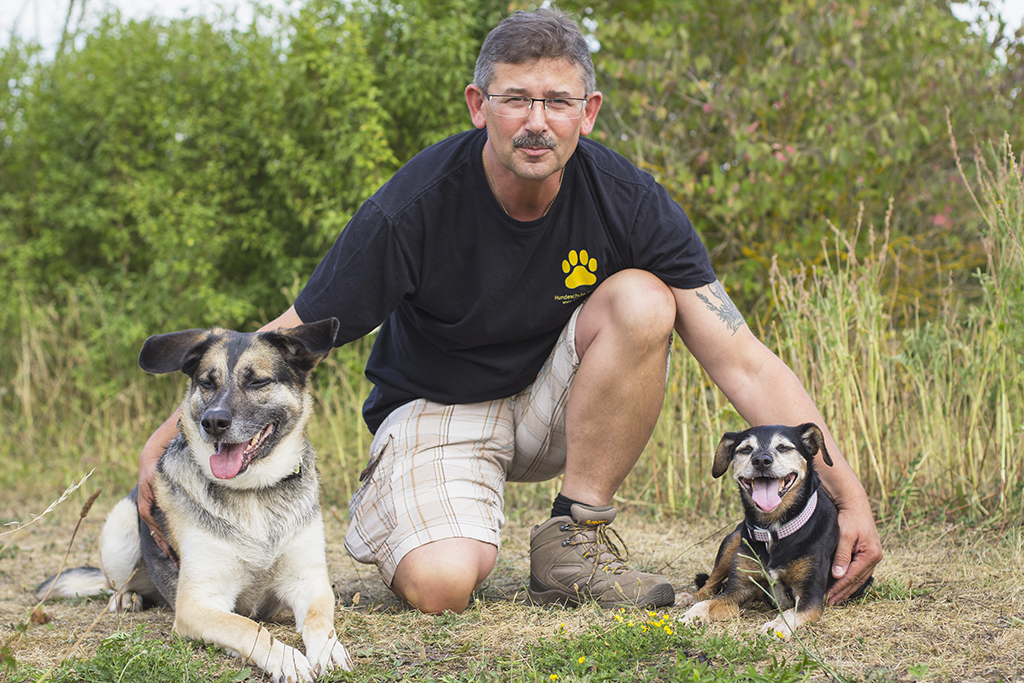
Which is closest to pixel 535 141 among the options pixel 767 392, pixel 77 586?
pixel 767 392

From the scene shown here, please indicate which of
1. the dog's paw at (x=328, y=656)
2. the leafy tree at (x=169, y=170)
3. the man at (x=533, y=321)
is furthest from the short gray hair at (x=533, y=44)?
the leafy tree at (x=169, y=170)

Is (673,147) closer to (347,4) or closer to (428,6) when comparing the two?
(428,6)

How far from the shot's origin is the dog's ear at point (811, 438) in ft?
8.94

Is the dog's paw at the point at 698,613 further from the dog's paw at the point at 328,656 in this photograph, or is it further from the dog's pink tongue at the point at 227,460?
the dog's pink tongue at the point at 227,460

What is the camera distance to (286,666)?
228 centimetres

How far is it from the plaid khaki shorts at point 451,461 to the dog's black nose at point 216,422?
0.80m

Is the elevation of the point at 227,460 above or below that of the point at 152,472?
above

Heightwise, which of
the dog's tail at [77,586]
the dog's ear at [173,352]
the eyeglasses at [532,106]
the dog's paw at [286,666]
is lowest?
the dog's tail at [77,586]

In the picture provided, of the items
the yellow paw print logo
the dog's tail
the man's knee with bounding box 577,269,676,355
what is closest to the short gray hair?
Answer: the yellow paw print logo

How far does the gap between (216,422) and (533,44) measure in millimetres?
1642

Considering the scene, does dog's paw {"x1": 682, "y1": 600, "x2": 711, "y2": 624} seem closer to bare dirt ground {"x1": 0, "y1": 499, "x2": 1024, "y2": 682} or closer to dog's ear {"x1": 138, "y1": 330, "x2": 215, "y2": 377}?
bare dirt ground {"x1": 0, "y1": 499, "x2": 1024, "y2": 682}

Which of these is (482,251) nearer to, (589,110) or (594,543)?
(589,110)

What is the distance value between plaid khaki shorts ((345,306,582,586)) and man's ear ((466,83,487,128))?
2.68ft

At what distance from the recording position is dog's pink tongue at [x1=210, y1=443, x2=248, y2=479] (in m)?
2.68
